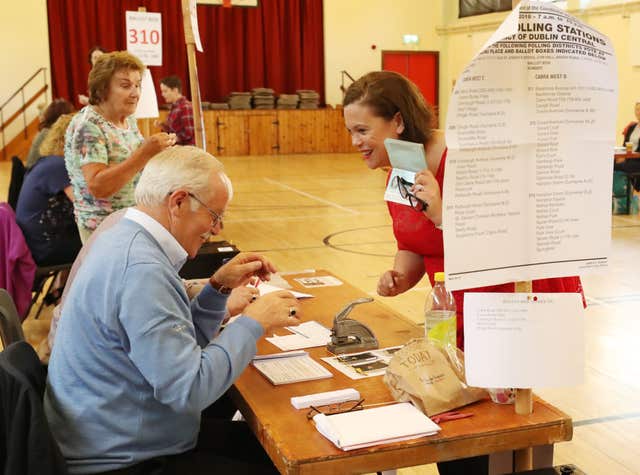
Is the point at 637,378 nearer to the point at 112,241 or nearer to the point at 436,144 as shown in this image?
the point at 436,144

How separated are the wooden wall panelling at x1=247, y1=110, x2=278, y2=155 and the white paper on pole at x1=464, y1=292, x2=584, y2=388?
1538 centimetres

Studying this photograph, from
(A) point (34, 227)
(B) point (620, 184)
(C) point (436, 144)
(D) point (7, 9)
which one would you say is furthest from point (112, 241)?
(D) point (7, 9)

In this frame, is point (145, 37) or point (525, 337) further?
point (145, 37)

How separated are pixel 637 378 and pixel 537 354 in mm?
2554

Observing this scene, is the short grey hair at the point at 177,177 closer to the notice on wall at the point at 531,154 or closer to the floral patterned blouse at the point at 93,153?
the notice on wall at the point at 531,154

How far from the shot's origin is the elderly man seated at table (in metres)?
1.59

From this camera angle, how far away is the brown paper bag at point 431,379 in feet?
5.34

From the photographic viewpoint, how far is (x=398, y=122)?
6.89 feet

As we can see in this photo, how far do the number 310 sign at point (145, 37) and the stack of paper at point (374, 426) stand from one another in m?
5.87

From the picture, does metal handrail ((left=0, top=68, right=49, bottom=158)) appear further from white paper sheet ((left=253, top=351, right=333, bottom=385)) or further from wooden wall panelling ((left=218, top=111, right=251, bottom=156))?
white paper sheet ((left=253, top=351, right=333, bottom=385))

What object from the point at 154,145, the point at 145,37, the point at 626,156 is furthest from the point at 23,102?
the point at 154,145

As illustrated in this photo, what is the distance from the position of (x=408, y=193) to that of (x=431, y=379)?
406 mm

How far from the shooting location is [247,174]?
1305cm

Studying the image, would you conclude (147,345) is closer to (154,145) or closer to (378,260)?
(154,145)
